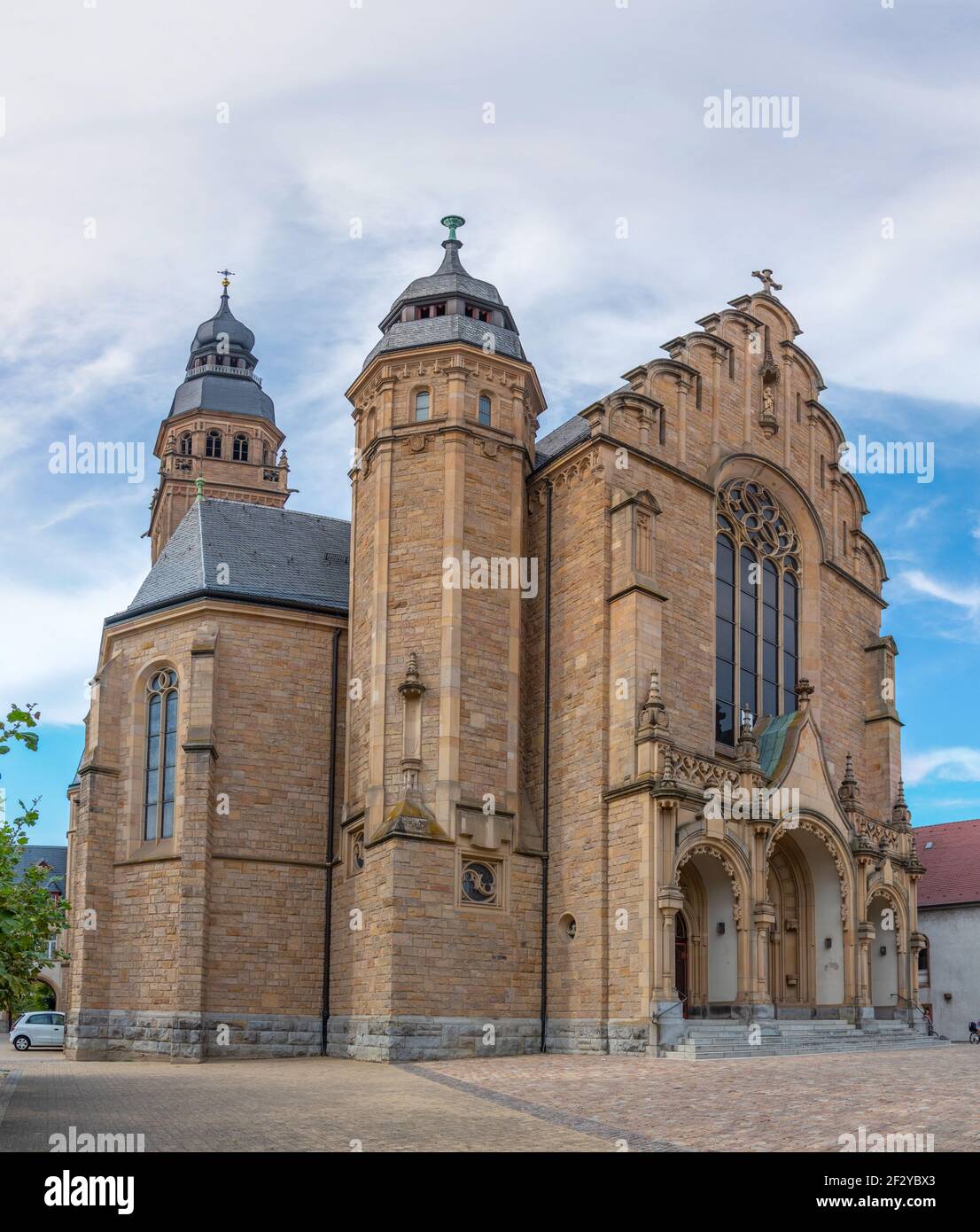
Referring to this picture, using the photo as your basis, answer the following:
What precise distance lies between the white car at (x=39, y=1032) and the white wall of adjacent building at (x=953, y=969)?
26.9 m

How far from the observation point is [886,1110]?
14.3 metres

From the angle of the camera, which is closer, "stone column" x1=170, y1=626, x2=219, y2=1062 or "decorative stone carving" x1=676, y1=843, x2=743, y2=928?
"decorative stone carving" x1=676, y1=843, x2=743, y2=928

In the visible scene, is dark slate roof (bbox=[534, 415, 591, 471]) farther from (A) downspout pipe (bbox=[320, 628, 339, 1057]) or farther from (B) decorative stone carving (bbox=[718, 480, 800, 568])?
(A) downspout pipe (bbox=[320, 628, 339, 1057])

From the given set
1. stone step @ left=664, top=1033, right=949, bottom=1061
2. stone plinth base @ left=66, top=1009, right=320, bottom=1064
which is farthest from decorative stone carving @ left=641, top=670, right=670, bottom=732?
stone plinth base @ left=66, top=1009, right=320, bottom=1064

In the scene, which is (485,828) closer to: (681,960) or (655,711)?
(655,711)

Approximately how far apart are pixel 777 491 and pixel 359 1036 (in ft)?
55.6

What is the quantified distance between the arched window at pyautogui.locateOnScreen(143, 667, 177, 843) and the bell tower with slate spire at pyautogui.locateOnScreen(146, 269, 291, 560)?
27171 millimetres

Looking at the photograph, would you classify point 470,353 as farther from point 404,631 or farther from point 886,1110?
point 886,1110

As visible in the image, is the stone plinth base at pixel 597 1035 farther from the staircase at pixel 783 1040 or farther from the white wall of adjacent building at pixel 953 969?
the white wall of adjacent building at pixel 953 969

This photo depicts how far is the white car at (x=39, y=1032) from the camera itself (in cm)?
3956

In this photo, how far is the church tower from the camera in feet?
87.5

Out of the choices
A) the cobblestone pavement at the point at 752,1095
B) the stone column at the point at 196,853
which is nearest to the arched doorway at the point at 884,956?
the cobblestone pavement at the point at 752,1095

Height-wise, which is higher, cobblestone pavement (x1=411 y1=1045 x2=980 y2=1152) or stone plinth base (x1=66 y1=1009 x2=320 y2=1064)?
cobblestone pavement (x1=411 y1=1045 x2=980 y2=1152)
